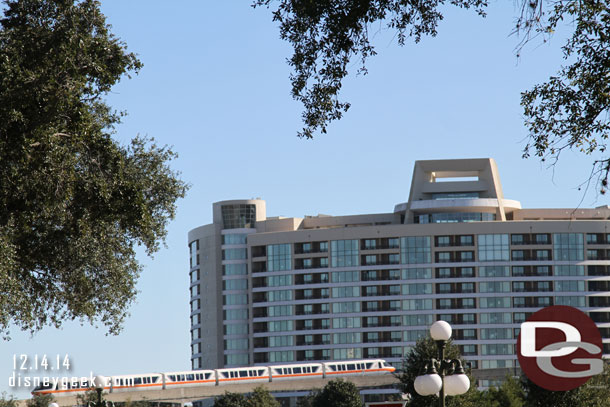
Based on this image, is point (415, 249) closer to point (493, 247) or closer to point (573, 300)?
point (493, 247)

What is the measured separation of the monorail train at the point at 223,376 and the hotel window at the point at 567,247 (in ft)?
110

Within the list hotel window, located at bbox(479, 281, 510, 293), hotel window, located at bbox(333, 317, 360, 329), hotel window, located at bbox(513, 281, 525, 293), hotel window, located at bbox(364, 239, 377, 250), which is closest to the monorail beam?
hotel window, located at bbox(333, 317, 360, 329)

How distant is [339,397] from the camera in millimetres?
120625

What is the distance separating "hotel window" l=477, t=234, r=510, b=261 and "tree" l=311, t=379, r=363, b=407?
154 feet

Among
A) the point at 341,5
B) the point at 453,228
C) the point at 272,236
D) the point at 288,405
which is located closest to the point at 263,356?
the point at 288,405

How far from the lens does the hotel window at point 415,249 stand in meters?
163

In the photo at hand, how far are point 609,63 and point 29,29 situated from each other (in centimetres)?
1375

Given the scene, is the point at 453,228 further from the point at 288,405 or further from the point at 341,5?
the point at 341,5

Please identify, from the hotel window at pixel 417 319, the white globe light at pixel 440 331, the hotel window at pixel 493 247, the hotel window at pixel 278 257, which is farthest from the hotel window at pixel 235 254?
the white globe light at pixel 440 331

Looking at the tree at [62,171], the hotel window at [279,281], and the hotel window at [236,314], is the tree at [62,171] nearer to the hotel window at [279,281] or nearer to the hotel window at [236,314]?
the hotel window at [279,281]

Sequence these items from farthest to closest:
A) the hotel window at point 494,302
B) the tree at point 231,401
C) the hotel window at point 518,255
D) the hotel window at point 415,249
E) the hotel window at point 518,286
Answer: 1. the hotel window at point 415,249
2. the hotel window at point 494,302
3. the hotel window at point 518,255
4. the hotel window at point 518,286
5. the tree at point 231,401

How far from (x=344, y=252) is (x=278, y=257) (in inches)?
462

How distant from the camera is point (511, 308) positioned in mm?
161000

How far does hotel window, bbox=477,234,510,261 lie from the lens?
527ft
